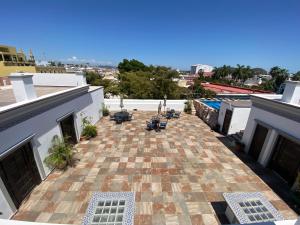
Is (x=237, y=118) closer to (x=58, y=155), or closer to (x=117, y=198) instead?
(x=117, y=198)

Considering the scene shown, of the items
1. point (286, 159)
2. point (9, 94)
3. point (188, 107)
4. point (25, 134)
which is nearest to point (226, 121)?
point (286, 159)

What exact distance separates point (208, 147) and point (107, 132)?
7.80 m

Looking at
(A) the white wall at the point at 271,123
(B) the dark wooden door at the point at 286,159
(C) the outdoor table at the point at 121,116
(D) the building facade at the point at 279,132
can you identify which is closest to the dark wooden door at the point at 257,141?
(D) the building facade at the point at 279,132

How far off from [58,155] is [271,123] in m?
11.3

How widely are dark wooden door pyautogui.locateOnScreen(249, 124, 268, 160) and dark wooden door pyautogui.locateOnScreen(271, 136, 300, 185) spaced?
83 cm

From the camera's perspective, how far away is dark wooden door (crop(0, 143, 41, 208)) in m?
5.20

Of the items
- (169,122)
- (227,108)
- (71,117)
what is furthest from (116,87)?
(227,108)

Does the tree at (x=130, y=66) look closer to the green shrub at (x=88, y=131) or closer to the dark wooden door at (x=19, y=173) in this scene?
the green shrub at (x=88, y=131)

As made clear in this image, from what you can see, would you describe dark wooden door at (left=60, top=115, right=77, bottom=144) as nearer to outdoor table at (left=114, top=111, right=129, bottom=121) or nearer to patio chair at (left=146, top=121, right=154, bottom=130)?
outdoor table at (left=114, top=111, right=129, bottom=121)

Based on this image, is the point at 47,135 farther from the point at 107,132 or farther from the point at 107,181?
the point at 107,132

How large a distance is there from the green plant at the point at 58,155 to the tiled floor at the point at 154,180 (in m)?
0.50

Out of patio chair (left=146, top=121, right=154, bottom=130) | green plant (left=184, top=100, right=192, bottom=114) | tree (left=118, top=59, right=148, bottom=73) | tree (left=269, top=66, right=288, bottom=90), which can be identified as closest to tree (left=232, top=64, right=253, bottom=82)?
tree (left=269, top=66, right=288, bottom=90)

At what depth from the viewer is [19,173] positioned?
576cm

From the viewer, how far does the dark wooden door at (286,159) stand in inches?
268
